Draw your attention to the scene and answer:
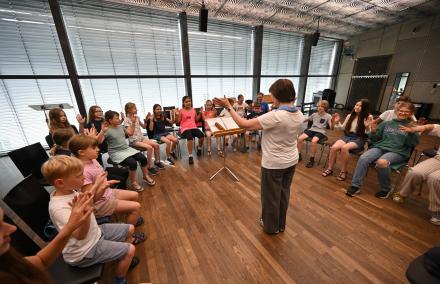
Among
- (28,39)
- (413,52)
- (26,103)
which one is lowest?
(26,103)

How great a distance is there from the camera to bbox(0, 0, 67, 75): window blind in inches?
133

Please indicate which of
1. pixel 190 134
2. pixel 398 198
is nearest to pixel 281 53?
pixel 190 134

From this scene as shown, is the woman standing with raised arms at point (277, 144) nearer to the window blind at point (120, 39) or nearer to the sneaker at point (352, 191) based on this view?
the sneaker at point (352, 191)

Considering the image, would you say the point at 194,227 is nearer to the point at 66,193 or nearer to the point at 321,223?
the point at 66,193

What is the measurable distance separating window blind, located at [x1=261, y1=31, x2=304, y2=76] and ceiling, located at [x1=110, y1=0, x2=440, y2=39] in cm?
45

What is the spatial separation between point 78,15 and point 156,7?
1654 millimetres

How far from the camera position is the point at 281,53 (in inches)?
271

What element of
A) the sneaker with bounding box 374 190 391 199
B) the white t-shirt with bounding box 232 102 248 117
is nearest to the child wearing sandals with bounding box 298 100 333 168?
the sneaker with bounding box 374 190 391 199

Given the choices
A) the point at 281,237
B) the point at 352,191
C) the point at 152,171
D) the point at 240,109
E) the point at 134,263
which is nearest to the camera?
the point at 134,263

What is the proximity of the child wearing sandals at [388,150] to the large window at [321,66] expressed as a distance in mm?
6040

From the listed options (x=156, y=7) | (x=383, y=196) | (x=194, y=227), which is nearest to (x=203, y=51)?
(x=156, y=7)

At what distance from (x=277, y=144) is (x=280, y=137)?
0.24 feet

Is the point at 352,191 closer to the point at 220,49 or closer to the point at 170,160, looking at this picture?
the point at 170,160

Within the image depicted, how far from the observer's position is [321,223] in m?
2.12
